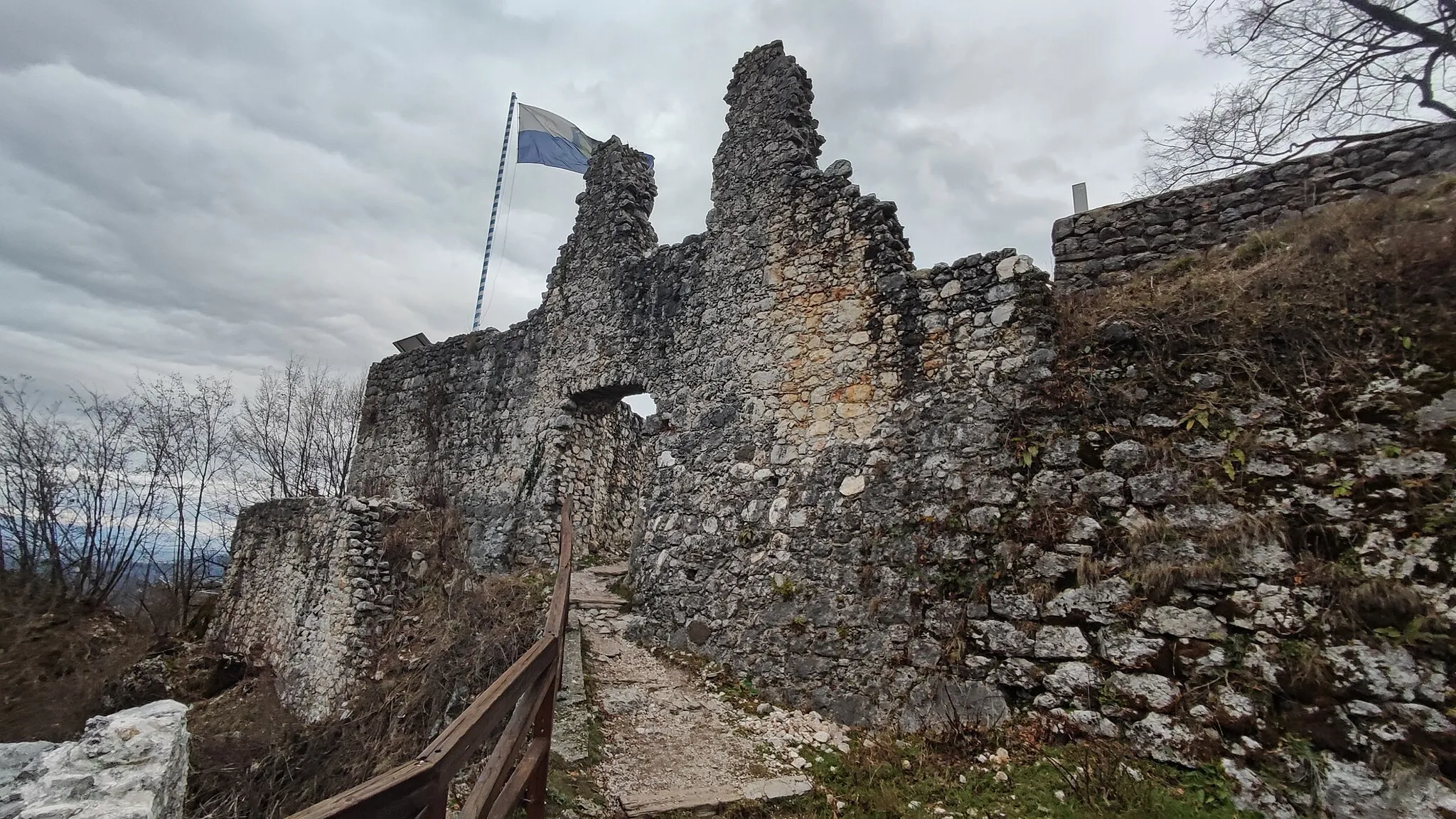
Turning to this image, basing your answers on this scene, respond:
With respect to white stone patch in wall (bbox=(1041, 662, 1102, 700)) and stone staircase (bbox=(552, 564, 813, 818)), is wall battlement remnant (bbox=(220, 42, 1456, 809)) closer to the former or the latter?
white stone patch in wall (bbox=(1041, 662, 1102, 700))

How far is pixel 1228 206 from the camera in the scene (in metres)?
5.74

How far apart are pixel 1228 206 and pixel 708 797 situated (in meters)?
6.49

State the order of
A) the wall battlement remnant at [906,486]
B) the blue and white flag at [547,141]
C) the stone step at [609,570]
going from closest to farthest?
the wall battlement remnant at [906,486] → the stone step at [609,570] → the blue and white flag at [547,141]

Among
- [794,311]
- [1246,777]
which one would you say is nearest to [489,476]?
[794,311]

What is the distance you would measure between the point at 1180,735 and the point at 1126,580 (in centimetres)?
98

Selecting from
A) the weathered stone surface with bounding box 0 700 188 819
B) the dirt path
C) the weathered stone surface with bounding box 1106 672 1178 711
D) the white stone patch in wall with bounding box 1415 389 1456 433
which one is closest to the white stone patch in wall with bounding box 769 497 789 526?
the dirt path

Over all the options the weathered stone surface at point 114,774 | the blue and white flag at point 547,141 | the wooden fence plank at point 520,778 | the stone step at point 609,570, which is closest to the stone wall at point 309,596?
the stone step at point 609,570

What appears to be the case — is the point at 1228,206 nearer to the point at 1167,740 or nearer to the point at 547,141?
the point at 1167,740

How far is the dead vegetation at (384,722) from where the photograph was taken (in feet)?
19.3

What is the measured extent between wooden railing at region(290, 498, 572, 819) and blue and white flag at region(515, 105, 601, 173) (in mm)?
10748

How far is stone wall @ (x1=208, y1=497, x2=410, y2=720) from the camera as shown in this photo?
9.09m

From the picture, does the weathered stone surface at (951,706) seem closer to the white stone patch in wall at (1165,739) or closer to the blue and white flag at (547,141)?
the white stone patch in wall at (1165,739)

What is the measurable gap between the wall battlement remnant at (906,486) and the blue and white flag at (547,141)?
290cm

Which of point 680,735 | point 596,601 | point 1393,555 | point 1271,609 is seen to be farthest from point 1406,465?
point 596,601
